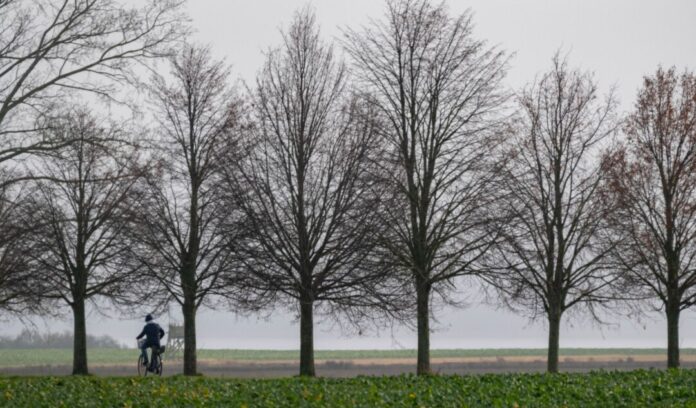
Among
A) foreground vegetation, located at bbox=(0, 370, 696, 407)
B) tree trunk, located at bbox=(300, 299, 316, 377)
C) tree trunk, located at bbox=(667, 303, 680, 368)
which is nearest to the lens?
foreground vegetation, located at bbox=(0, 370, 696, 407)

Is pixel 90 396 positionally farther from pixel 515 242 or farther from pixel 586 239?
pixel 586 239

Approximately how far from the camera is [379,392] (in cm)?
1739

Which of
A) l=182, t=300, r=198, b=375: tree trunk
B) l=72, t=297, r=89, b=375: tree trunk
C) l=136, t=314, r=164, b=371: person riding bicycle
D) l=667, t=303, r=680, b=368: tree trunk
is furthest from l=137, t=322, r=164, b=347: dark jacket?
l=667, t=303, r=680, b=368: tree trunk

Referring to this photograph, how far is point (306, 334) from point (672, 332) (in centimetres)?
1397

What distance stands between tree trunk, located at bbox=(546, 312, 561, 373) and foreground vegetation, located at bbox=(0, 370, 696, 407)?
26.0 ft

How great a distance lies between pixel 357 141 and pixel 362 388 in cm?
1042

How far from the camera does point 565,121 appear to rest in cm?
3075

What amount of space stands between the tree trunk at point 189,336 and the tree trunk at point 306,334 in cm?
464

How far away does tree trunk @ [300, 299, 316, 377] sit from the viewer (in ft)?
88.0

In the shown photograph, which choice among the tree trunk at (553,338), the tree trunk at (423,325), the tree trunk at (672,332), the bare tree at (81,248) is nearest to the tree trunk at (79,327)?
the bare tree at (81,248)

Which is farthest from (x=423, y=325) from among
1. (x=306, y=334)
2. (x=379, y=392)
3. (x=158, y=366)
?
(x=158, y=366)

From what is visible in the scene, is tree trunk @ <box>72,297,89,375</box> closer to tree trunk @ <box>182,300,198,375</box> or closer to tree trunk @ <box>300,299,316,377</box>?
tree trunk @ <box>182,300,198,375</box>

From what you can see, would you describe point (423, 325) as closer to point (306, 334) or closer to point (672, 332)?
point (306, 334)

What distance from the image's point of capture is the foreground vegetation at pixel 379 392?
16484mm
